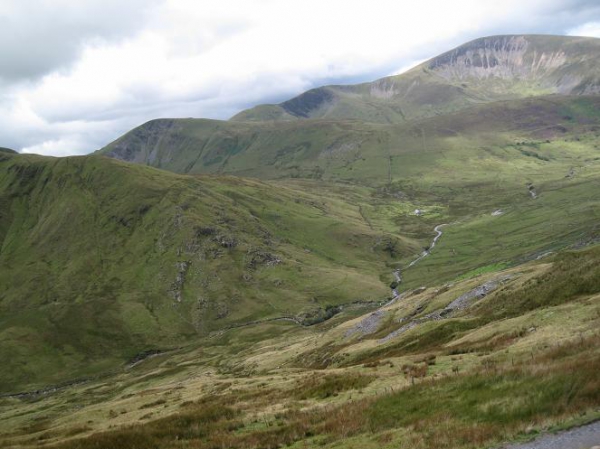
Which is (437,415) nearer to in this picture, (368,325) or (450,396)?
(450,396)

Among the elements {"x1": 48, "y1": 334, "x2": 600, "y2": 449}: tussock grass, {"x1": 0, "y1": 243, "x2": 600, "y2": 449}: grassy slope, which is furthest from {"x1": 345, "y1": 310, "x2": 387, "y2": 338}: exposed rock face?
{"x1": 48, "y1": 334, "x2": 600, "y2": 449}: tussock grass

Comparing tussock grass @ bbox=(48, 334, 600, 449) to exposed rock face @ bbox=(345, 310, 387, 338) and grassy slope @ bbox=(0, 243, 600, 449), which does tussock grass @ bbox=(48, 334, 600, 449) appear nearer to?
grassy slope @ bbox=(0, 243, 600, 449)

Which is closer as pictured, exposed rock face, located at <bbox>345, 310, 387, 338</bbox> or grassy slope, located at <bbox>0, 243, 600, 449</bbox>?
grassy slope, located at <bbox>0, 243, 600, 449</bbox>

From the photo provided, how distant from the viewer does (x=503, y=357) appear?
31750 millimetres

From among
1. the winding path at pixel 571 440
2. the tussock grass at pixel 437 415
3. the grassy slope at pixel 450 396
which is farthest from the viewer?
the grassy slope at pixel 450 396

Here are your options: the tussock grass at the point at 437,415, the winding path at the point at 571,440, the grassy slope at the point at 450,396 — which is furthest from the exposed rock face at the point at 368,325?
the winding path at the point at 571,440

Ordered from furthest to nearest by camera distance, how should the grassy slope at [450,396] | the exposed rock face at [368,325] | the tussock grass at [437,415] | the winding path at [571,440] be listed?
the exposed rock face at [368,325]
the grassy slope at [450,396]
the tussock grass at [437,415]
the winding path at [571,440]

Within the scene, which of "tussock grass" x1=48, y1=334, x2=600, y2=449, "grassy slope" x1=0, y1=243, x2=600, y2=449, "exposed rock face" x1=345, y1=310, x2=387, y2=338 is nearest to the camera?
"tussock grass" x1=48, y1=334, x2=600, y2=449

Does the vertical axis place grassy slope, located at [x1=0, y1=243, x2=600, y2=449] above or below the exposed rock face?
above

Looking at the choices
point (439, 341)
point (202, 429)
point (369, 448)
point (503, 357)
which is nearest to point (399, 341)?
point (439, 341)

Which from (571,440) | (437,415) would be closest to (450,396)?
(437,415)

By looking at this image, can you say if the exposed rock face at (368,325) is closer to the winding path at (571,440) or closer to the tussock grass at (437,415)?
the tussock grass at (437,415)

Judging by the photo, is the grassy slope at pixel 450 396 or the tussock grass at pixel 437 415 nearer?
the tussock grass at pixel 437 415

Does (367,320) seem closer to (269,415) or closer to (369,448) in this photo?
(269,415)
